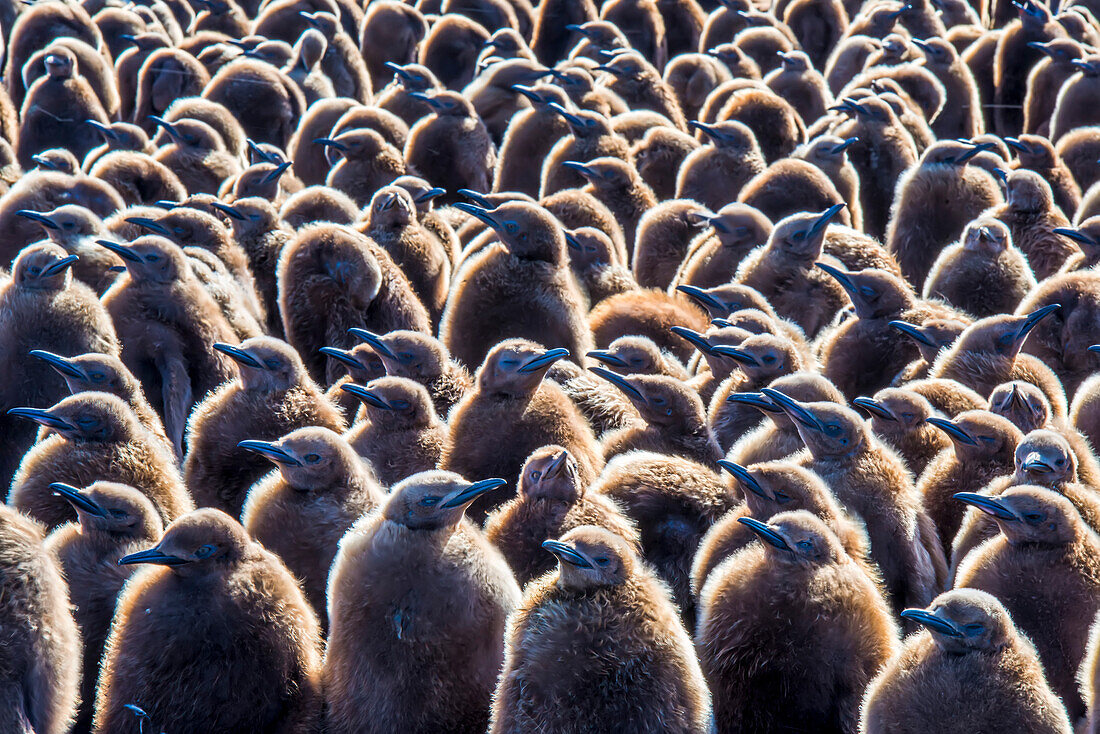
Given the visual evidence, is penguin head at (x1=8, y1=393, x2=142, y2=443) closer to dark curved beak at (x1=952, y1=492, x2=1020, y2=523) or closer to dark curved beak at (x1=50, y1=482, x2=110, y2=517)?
dark curved beak at (x1=50, y1=482, x2=110, y2=517)

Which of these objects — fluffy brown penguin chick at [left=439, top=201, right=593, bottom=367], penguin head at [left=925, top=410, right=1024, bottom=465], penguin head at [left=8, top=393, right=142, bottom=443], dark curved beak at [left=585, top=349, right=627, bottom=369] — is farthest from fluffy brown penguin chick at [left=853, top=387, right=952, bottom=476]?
penguin head at [left=8, top=393, right=142, bottom=443]

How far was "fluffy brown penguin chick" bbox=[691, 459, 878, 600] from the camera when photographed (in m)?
3.82

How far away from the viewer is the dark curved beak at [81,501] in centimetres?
372

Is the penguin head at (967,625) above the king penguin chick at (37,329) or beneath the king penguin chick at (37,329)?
above

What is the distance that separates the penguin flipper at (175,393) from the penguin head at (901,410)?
2777mm

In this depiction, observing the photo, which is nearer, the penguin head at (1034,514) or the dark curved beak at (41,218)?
the penguin head at (1034,514)

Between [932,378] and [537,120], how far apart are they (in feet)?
15.1

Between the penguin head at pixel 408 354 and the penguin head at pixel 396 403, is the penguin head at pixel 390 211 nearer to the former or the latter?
the penguin head at pixel 408 354

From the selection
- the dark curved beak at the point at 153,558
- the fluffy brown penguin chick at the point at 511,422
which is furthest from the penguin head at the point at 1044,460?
the dark curved beak at the point at 153,558

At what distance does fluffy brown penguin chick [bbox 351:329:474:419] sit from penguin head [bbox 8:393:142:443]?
3.63 ft

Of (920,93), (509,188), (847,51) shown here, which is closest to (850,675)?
(509,188)

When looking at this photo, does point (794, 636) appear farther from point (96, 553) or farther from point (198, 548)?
point (96, 553)

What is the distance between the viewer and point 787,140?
361 inches

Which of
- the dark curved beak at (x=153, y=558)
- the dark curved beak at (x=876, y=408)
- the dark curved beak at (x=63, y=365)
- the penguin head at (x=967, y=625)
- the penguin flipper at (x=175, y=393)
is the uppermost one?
the penguin head at (x=967, y=625)
